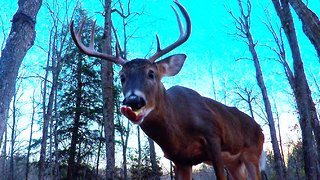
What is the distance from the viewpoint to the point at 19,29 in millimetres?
4809

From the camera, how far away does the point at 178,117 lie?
223 inches

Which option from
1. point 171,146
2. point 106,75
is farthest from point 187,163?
point 106,75

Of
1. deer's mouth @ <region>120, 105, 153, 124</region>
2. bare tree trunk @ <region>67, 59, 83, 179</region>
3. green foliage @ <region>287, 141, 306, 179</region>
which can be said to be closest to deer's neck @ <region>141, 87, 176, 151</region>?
deer's mouth @ <region>120, 105, 153, 124</region>

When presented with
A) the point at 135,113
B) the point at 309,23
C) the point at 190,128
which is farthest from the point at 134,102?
the point at 309,23

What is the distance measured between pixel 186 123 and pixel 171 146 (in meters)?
0.50

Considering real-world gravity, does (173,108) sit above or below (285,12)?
below

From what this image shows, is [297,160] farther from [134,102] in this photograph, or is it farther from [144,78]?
[134,102]

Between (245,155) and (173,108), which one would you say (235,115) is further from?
(173,108)

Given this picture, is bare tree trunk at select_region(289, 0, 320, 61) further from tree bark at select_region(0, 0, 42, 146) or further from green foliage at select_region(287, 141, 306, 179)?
green foliage at select_region(287, 141, 306, 179)

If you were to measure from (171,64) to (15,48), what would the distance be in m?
2.67

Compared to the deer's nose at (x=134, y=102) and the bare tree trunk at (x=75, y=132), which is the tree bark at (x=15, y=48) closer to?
the deer's nose at (x=134, y=102)

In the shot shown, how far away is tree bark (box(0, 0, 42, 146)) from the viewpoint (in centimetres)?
423

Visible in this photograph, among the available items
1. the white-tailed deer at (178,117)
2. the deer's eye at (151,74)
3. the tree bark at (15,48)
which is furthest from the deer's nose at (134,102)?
the tree bark at (15,48)

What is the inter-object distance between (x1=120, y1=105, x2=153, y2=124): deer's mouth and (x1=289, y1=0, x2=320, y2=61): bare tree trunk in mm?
3649
